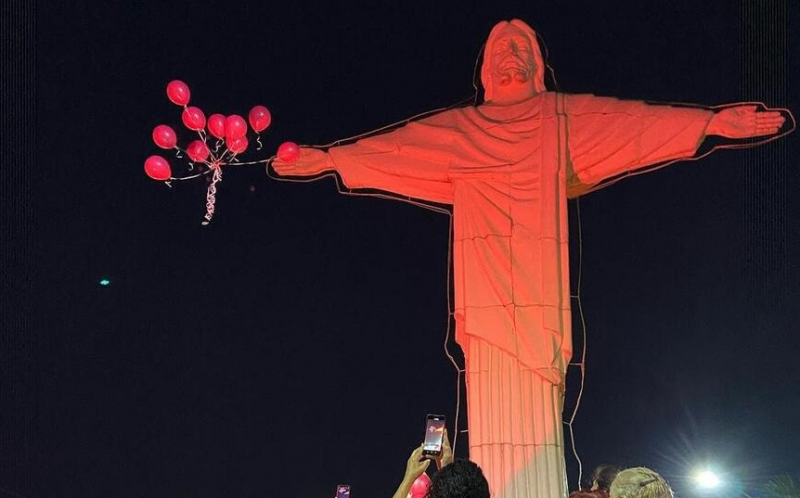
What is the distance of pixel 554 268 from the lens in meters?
7.43

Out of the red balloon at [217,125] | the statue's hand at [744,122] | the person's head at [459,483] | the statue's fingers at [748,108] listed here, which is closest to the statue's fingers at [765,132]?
the statue's hand at [744,122]

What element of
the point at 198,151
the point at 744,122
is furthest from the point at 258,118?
the point at 744,122

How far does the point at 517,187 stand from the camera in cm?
768

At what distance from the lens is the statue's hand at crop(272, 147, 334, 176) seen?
26.4 ft

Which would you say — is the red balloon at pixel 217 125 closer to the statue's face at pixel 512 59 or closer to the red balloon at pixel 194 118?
the red balloon at pixel 194 118

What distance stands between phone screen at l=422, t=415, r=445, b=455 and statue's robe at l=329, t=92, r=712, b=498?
1274 mm

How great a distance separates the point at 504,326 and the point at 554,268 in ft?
1.53

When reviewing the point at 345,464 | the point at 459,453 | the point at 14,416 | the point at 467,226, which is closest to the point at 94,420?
the point at 14,416

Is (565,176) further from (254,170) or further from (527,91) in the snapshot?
(254,170)

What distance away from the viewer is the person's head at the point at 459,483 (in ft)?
12.3

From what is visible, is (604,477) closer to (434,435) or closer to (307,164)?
(434,435)

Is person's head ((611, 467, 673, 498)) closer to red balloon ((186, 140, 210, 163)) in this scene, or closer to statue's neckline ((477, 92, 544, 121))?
statue's neckline ((477, 92, 544, 121))

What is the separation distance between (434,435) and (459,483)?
224 cm

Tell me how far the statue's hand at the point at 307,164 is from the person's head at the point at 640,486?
183 inches
